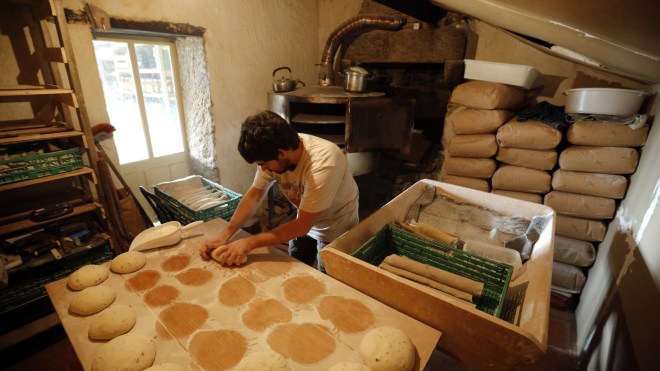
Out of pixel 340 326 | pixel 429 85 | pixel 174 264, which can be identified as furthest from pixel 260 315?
pixel 429 85

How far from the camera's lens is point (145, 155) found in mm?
3109

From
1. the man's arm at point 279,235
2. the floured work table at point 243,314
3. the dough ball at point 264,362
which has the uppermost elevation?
the man's arm at point 279,235

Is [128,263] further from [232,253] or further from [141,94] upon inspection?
[141,94]

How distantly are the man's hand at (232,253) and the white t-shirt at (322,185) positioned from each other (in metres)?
0.34

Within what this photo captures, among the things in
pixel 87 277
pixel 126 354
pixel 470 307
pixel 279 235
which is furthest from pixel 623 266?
pixel 87 277

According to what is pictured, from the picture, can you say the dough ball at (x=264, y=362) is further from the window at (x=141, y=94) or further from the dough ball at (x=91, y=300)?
the window at (x=141, y=94)

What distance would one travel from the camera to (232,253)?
4.71 ft

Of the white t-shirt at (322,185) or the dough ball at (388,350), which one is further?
the white t-shirt at (322,185)

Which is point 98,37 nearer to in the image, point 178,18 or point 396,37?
point 178,18

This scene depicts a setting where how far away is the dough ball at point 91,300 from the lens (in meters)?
1.14

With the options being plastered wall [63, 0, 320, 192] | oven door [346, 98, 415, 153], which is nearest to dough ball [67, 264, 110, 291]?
plastered wall [63, 0, 320, 192]

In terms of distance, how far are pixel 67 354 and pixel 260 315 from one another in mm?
1901

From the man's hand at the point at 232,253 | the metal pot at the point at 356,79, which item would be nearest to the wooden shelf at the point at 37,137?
the man's hand at the point at 232,253

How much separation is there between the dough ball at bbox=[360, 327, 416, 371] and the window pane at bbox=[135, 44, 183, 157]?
3100mm
